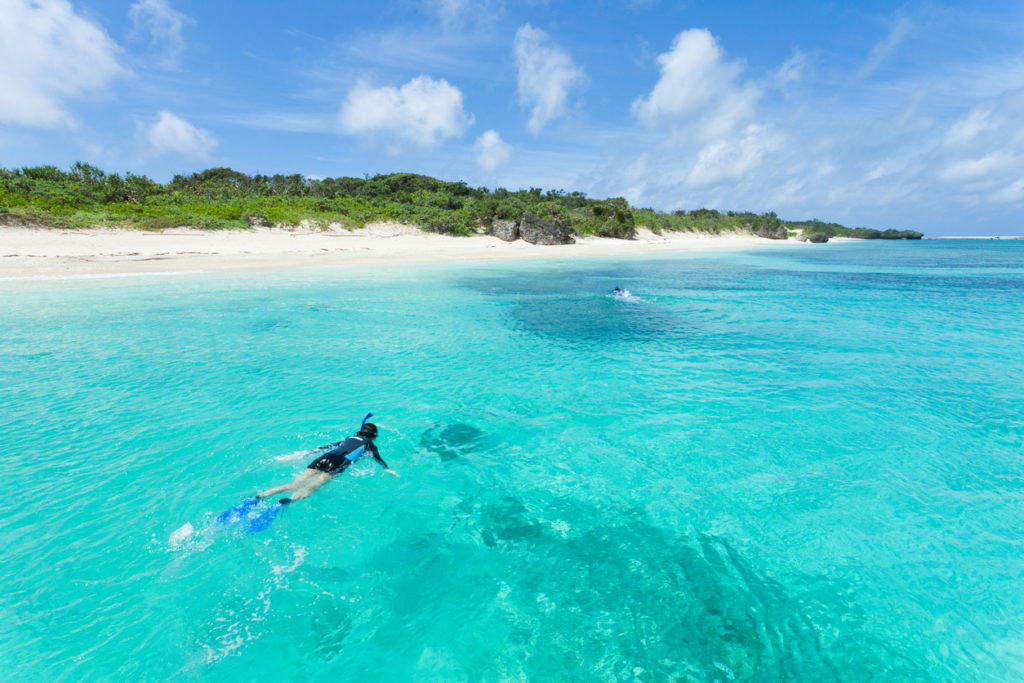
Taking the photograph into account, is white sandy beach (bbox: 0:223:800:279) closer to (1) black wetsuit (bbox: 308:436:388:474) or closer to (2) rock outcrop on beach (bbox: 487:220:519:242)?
(2) rock outcrop on beach (bbox: 487:220:519:242)

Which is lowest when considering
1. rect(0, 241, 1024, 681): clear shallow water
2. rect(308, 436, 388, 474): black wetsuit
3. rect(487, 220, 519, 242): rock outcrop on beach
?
rect(0, 241, 1024, 681): clear shallow water

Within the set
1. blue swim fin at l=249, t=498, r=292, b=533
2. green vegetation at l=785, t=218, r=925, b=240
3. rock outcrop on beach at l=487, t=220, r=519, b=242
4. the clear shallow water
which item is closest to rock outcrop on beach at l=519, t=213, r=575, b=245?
rock outcrop on beach at l=487, t=220, r=519, b=242

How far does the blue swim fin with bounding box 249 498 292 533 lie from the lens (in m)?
5.89

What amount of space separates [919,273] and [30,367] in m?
60.9

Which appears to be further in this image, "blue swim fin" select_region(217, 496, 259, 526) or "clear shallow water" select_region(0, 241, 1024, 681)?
"blue swim fin" select_region(217, 496, 259, 526)

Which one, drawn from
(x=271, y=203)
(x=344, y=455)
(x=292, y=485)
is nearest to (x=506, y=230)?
(x=271, y=203)

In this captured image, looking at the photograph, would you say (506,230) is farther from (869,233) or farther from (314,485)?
(869,233)

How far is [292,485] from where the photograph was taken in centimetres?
661

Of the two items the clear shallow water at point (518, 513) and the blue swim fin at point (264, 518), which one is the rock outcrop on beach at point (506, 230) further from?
the blue swim fin at point (264, 518)

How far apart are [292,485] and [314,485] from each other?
312 mm

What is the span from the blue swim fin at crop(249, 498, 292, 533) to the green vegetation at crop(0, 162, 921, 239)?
153 feet

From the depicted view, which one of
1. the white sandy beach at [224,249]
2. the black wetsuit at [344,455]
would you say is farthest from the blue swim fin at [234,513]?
the white sandy beach at [224,249]

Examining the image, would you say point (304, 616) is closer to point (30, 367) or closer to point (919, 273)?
point (30, 367)

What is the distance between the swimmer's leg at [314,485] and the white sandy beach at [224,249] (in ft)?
112
